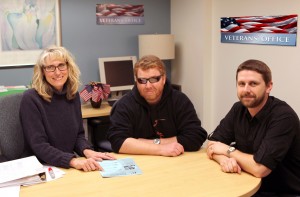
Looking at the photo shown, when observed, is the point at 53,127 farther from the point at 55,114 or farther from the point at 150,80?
the point at 150,80

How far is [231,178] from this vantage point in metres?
1.77

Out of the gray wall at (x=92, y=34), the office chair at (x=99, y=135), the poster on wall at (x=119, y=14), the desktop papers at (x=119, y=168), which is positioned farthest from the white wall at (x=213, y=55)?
the desktop papers at (x=119, y=168)

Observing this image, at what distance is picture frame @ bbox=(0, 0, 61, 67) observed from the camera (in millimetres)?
3564

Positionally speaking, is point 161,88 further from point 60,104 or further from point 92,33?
point 92,33

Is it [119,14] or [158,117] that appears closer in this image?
[158,117]

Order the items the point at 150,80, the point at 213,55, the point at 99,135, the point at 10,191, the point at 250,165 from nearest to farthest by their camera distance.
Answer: the point at 10,191, the point at 250,165, the point at 150,80, the point at 99,135, the point at 213,55

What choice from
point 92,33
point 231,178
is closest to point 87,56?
point 92,33

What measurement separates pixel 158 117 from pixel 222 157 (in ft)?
1.84

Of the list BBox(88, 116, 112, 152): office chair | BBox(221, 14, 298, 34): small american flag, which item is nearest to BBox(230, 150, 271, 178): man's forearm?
BBox(88, 116, 112, 152): office chair

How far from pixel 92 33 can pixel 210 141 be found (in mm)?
2335

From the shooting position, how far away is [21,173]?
172 cm

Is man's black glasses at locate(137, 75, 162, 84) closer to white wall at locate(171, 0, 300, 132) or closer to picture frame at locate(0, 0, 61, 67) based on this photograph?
white wall at locate(171, 0, 300, 132)

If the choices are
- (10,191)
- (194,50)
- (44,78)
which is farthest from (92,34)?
(10,191)

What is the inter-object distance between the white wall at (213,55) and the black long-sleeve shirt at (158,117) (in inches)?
48.1
